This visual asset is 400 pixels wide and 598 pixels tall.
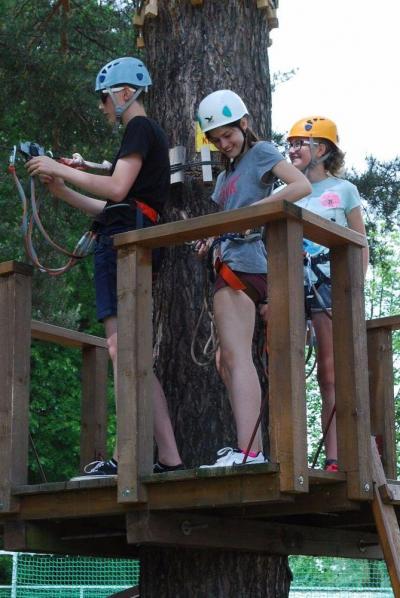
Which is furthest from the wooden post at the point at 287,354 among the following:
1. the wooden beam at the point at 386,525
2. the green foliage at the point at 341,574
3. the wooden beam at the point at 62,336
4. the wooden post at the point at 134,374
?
the green foliage at the point at 341,574

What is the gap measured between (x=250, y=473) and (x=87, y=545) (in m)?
1.67

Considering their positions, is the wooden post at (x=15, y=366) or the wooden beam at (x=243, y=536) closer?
the wooden beam at (x=243, y=536)

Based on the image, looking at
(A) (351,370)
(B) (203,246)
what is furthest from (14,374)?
(A) (351,370)

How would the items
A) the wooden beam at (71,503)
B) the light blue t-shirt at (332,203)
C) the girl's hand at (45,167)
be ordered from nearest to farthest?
the wooden beam at (71,503) → the girl's hand at (45,167) → the light blue t-shirt at (332,203)

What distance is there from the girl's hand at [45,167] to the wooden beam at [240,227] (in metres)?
0.47

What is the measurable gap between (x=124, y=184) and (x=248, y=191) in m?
0.49

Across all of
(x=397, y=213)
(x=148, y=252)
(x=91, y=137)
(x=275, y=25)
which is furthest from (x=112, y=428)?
(x=148, y=252)

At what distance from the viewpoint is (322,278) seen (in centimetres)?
488

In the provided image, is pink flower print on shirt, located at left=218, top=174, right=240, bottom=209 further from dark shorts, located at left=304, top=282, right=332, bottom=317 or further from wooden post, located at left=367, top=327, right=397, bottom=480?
wooden post, located at left=367, top=327, right=397, bottom=480

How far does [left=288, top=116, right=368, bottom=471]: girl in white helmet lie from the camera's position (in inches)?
189

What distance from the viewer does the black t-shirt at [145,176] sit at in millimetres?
4609

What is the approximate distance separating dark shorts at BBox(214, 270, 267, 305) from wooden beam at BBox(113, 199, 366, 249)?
0.28 metres

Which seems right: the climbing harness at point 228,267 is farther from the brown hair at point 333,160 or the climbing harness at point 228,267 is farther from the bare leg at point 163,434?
the brown hair at point 333,160

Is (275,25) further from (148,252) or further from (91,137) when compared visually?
(91,137)
